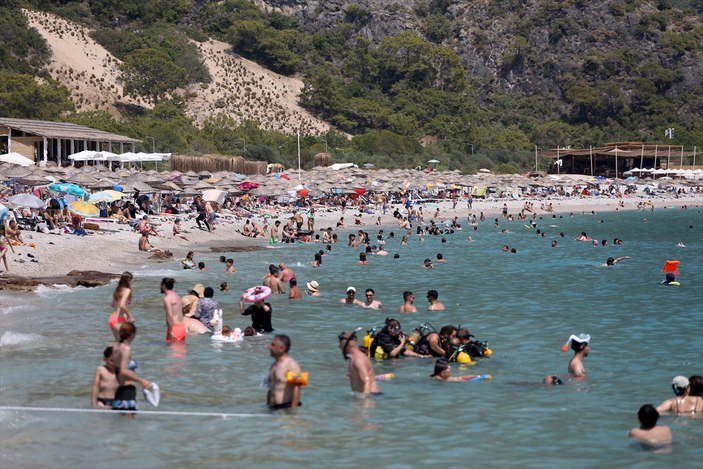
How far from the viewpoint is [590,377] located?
15.0 m

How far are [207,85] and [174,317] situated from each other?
88876mm

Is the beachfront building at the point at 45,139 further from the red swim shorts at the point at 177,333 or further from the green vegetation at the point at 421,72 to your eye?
the red swim shorts at the point at 177,333

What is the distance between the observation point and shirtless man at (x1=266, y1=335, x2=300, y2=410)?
1096cm

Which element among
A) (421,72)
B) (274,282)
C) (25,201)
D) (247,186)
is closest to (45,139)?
(247,186)

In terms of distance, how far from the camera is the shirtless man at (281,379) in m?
11.0

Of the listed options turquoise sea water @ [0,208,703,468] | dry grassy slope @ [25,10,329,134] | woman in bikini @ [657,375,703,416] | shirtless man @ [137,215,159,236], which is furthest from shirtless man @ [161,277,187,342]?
dry grassy slope @ [25,10,329,134]

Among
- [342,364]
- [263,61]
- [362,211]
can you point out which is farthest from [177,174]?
[263,61]

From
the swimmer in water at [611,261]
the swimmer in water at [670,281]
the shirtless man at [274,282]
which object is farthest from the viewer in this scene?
the swimmer in water at [611,261]

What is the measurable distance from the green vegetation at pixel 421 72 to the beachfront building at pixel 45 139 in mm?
14845

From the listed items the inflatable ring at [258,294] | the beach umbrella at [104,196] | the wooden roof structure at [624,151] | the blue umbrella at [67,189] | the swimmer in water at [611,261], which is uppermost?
the wooden roof structure at [624,151]

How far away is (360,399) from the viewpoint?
12969 mm

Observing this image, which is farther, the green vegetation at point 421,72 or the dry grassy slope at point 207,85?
the dry grassy slope at point 207,85

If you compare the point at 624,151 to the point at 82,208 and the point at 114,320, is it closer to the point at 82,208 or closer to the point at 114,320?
the point at 82,208

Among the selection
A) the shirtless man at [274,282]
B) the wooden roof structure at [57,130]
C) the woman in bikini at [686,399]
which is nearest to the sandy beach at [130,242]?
the shirtless man at [274,282]
